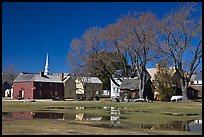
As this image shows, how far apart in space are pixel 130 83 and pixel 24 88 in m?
29.4

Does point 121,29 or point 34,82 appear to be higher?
point 121,29

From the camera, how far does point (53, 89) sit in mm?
93750

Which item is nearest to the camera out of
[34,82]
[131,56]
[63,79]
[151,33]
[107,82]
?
[151,33]

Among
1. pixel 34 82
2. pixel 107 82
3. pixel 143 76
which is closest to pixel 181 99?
pixel 143 76

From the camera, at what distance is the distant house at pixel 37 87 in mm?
88875

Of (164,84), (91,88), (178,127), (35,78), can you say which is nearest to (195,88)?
(164,84)

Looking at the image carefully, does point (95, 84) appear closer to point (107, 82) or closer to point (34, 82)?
point (107, 82)

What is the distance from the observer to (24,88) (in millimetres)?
90750

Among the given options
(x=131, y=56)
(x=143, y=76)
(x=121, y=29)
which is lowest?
(x=143, y=76)

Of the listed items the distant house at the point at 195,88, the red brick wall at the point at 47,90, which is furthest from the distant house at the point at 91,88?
the distant house at the point at 195,88

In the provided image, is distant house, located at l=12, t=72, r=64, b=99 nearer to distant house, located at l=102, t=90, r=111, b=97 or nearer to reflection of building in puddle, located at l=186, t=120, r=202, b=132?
distant house, located at l=102, t=90, r=111, b=97

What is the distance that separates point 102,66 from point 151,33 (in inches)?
707

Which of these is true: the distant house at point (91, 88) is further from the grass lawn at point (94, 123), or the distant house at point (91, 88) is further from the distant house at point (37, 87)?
the grass lawn at point (94, 123)

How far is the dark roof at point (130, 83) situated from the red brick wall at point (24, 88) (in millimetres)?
24481
